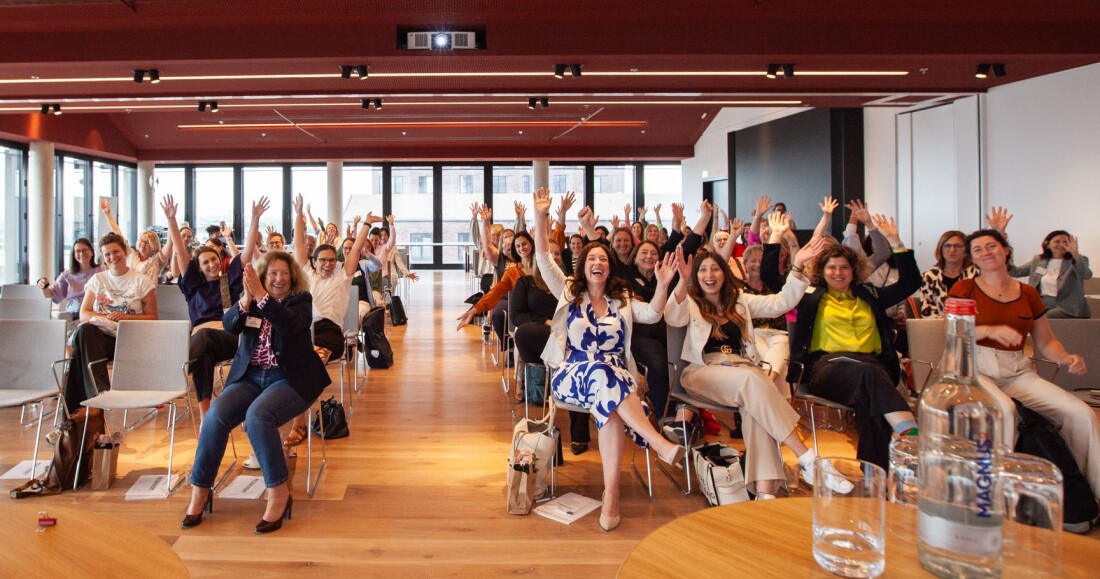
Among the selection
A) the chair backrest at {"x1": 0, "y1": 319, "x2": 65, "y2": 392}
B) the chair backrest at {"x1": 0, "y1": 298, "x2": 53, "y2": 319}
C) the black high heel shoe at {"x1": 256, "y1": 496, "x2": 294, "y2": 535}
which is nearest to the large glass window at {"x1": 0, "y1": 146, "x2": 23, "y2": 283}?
the chair backrest at {"x1": 0, "y1": 298, "x2": 53, "y2": 319}

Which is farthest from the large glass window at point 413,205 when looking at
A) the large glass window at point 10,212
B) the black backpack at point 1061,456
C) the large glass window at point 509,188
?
the black backpack at point 1061,456

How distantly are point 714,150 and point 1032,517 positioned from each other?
15573 mm

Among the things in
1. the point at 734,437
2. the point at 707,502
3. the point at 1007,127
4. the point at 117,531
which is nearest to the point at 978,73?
the point at 1007,127

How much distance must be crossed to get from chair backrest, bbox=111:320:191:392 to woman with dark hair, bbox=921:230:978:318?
5050mm

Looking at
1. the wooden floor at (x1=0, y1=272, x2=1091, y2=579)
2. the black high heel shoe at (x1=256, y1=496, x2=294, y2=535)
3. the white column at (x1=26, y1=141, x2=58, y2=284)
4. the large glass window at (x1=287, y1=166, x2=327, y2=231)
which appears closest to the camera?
the wooden floor at (x1=0, y1=272, x2=1091, y2=579)

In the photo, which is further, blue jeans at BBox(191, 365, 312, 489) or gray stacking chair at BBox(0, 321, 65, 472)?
gray stacking chair at BBox(0, 321, 65, 472)

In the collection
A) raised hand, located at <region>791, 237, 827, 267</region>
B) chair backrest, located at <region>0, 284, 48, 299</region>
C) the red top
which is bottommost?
the red top

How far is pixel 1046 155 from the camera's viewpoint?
7910 mm

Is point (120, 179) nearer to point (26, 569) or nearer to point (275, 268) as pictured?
point (275, 268)

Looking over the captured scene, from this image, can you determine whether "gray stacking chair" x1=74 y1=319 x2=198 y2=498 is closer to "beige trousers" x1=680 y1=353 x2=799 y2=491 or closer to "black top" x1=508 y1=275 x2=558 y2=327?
"black top" x1=508 y1=275 x2=558 y2=327

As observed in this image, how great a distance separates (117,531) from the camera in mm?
1123

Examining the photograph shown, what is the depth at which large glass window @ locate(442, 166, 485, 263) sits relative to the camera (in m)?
18.5

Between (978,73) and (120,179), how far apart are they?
1793 cm

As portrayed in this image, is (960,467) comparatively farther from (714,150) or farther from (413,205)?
(413,205)
